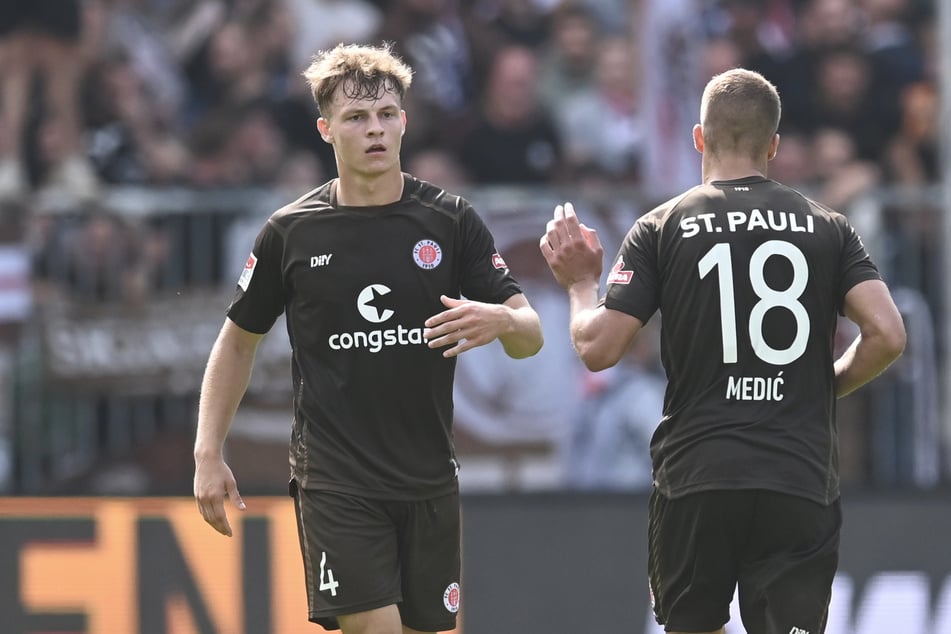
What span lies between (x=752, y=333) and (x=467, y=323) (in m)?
0.93

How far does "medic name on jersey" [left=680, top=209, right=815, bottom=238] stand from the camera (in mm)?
5141

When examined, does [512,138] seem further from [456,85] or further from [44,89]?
[44,89]

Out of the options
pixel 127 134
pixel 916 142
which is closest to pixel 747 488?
pixel 916 142

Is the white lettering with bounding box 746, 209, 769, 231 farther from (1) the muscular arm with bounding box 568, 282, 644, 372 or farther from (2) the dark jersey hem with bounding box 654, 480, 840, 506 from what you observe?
(2) the dark jersey hem with bounding box 654, 480, 840, 506

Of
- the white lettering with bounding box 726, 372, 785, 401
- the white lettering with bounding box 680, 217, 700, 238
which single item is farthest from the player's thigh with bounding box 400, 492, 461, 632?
the white lettering with bounding box 680, 217, 700, 238

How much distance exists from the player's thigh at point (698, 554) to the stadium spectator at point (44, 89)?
6.00 meters

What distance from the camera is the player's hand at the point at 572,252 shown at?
17.8ft

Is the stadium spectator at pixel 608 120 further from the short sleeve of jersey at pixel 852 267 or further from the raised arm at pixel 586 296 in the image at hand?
the short sleeve of jersey at pixel 852 267

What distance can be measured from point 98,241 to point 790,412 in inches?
230

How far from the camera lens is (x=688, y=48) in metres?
10.6

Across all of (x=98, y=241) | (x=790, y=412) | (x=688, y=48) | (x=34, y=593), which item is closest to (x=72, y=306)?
(x=98, y=241)

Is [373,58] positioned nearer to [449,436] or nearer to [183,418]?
[449,436]

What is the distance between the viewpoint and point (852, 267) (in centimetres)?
521

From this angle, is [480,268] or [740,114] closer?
[740,114]
